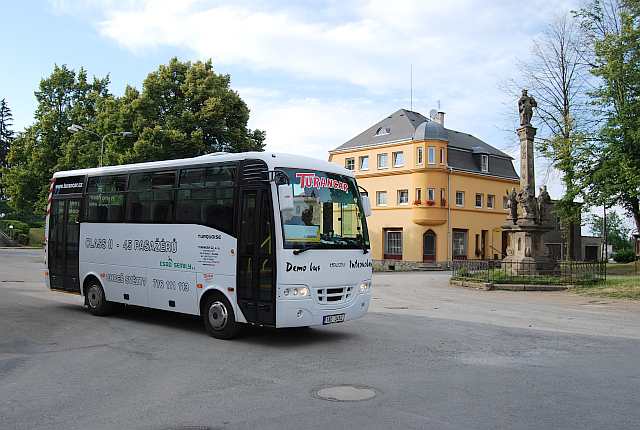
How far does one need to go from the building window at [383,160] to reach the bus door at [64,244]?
41292mm

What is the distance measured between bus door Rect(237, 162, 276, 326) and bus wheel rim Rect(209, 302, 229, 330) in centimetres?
54

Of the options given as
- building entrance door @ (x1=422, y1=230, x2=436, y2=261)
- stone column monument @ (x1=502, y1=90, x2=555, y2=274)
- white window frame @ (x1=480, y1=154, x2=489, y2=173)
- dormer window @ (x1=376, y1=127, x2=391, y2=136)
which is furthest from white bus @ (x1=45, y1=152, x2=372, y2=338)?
white window frame @ (x1=480, y1=154, x2=489, y2=173)

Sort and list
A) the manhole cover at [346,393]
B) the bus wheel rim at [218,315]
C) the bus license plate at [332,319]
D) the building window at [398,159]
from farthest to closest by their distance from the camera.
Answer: the building window at [398,159], the bus wheel rim at [218,315], the bus license plate at [332,319], the manhole cover at [346,393]

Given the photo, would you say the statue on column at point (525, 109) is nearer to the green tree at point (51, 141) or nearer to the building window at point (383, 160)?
the building window at point (383, 160)

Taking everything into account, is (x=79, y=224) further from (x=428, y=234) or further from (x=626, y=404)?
(x=428, y=234)

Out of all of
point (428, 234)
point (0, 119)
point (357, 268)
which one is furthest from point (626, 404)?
point (0, 119)

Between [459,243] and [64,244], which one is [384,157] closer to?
[459,243]

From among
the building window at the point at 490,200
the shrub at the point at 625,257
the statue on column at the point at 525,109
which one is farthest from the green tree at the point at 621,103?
the shrub at the point at 625,257

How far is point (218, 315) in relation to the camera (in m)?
11.0

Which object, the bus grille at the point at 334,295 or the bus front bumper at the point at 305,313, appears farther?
the bus grille at the point at 334,295

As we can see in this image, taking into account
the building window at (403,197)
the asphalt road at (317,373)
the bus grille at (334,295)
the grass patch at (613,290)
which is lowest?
the asphalt road at (317,373)

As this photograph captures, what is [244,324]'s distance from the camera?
423 inches

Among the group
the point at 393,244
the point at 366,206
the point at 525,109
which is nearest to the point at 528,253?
the point at 525,109

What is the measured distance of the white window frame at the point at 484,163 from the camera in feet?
188
